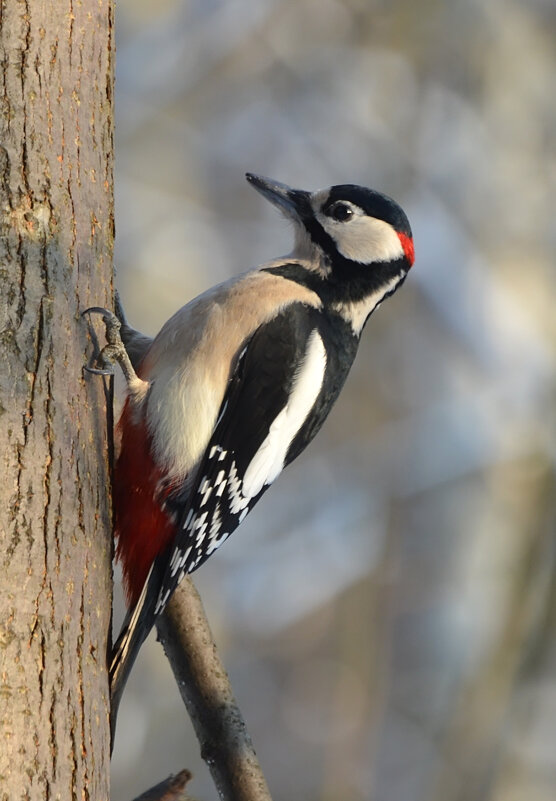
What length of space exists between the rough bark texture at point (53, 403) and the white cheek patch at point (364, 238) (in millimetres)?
1070

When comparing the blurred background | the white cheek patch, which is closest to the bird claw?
the white cheek patch

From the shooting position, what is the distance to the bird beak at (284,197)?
128 inches

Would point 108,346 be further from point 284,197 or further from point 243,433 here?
point 284,197

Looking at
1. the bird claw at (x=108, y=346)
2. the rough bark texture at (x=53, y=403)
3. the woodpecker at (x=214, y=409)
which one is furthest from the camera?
the woodpecker at (x=214, y=409)

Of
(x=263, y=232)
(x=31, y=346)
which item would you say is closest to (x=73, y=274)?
(x=31, y=346)

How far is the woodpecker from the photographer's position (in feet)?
8.43

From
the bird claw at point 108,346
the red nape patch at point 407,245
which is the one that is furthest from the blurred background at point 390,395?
the bird claw at point 108,346

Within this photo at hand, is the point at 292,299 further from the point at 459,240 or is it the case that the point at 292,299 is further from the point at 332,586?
the point at 459,240

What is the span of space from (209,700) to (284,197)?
1.54m

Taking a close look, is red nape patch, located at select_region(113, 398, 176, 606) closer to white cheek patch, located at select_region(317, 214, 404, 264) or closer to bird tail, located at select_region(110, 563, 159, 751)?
bird tail, located at select_region(110, 563, 159, 751)

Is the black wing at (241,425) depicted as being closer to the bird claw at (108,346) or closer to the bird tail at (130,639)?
the bird tail at (130,639)

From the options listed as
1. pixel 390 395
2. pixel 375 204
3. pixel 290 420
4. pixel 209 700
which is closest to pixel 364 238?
pixel 375 204

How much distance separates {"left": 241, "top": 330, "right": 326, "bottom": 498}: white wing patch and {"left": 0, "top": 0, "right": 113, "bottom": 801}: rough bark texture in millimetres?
710

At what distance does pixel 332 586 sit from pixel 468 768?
77.9 inches
